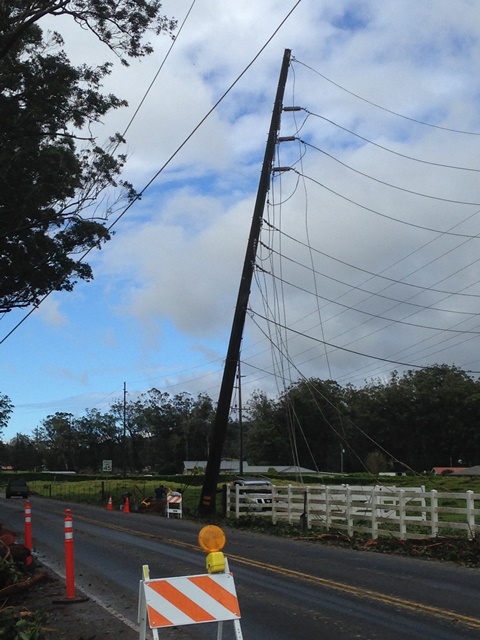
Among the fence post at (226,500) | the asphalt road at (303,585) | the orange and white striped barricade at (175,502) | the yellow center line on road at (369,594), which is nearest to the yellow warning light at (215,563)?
the asphalt road at (303,585)

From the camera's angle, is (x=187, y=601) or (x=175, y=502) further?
(x=175, y=502)

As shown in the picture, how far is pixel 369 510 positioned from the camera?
21.6 m

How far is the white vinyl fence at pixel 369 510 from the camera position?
1628cm

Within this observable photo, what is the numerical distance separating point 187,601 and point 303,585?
20.1ft

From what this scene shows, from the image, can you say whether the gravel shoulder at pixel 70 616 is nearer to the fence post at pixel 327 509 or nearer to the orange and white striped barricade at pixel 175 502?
the fence post at pixel 327 509

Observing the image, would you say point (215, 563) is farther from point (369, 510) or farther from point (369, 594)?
point (369, 510)

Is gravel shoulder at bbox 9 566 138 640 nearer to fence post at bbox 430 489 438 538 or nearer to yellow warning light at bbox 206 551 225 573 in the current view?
yellow warning light at bbox 206 551 225 573

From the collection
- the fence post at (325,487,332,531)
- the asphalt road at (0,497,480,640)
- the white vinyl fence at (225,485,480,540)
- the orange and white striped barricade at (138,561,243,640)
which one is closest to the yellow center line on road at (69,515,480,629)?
the asphalt road at (0,497,480,640)

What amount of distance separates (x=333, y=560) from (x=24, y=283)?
15.5 meters

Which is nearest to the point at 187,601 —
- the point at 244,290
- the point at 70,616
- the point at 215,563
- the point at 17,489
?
the point at 215,563

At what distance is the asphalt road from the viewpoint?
26.1ft

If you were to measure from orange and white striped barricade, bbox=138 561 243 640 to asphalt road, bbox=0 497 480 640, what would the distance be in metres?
2.58

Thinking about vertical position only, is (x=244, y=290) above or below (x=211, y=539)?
above

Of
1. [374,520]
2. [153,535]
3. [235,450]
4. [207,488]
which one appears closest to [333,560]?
[374,520]
